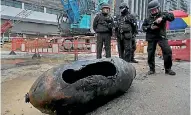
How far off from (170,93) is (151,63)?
175 centimetres

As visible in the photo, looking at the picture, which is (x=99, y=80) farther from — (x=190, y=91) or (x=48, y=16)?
(x=48, y=16)

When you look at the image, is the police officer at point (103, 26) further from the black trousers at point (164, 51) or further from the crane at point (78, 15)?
the crane at point (78, 15)

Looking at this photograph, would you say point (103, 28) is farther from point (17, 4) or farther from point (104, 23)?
point (17, 4)

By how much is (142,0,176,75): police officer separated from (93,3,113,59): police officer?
159 cm

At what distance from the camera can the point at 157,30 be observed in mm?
5195

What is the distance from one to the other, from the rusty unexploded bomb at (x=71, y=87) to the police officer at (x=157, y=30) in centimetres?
167

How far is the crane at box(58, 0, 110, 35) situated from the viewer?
19734 mm

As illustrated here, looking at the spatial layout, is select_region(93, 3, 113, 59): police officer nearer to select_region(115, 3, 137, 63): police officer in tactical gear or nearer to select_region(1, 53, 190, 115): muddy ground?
select_region(115, 3, 137, 63): police officer in tactical gear

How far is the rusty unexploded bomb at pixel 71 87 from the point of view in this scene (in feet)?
9.80

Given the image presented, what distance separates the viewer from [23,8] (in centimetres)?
4291

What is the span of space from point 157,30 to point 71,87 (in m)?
2.68

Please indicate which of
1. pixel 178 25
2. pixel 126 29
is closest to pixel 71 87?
pixel 126 29

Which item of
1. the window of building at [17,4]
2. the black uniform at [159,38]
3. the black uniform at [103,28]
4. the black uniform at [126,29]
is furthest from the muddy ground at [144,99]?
the window of building at [17,4]

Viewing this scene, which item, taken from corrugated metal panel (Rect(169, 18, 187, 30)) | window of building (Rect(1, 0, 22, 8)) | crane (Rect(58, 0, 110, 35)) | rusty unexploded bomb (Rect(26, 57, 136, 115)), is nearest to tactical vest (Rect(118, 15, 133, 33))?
rusty unexploded bomb (Rect(26, 57, 136, 115))
